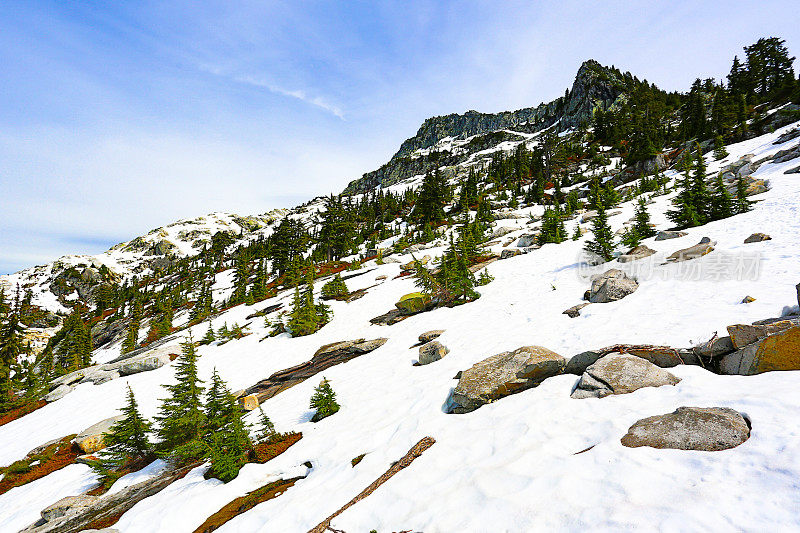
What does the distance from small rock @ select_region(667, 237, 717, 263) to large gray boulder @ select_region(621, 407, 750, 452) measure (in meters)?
12.6

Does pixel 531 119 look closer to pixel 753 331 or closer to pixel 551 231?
pixel 551 231

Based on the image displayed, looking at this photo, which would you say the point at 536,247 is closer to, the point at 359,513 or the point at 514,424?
the point at 514,424

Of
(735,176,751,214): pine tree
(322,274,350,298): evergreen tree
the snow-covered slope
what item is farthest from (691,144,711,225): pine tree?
the snow-covered slope

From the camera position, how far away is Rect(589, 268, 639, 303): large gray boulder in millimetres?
12297

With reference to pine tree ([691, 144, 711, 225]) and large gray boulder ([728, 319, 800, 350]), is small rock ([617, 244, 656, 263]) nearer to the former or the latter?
pine tree ([691, 144, 711, 225])

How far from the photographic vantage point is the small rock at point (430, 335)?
14.8m

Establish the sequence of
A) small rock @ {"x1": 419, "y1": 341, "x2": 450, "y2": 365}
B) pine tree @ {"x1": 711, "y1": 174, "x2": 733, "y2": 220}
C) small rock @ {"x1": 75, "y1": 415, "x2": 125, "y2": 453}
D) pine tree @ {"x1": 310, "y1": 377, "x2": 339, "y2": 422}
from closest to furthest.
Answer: pine tree @ {"x1": 310, "y1": 377, "x2": 339, "y2": 422} < small rock @ {"x1": 419, "y1": 341, "x2": 450, "y2": 365} < small rock @ {"x1": 75, "y1": 415, "x2": 125, "y2": 453} < pine tree @ {"x1": 711, "y1": 174, "x2": 733, "y2": 220}

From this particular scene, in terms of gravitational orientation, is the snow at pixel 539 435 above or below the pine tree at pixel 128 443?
above

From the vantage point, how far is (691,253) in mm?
13812

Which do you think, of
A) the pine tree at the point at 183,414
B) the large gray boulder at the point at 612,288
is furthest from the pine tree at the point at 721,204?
the pine tree at the point at 183,414

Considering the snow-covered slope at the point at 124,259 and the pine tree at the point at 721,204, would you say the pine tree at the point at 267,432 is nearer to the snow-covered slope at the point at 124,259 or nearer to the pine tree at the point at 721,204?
the pine tree at the point at 721,204

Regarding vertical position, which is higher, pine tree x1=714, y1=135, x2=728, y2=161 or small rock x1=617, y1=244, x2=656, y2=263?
pine tree x1=714, y1=135, x2=728, y2=161

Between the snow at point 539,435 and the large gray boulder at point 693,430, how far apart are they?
18 centimetres

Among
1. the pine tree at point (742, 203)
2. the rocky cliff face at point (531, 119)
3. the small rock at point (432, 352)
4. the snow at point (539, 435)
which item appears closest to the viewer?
the snow at point (539, 435)
